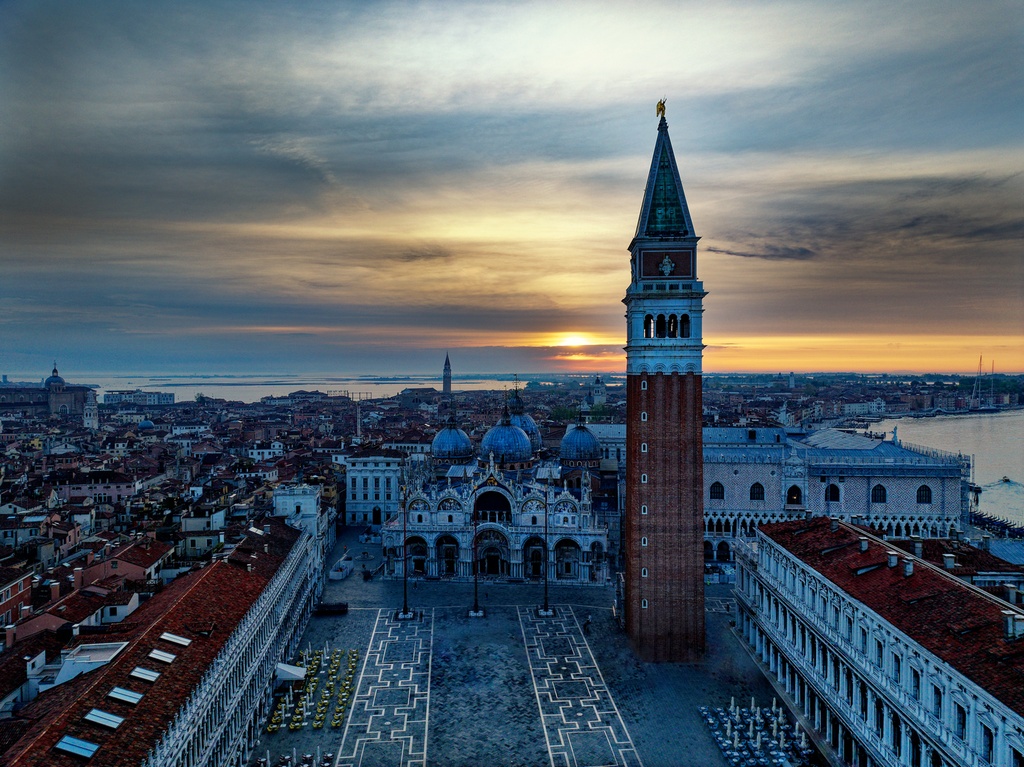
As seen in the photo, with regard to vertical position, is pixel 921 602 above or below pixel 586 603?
above

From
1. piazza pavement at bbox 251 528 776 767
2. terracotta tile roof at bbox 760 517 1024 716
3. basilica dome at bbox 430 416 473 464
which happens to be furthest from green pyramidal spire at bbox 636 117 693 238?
basilica dome at bbox 430 416 473 464

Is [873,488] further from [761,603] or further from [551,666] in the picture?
[551,666]

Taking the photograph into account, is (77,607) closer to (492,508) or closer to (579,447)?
(492,508)

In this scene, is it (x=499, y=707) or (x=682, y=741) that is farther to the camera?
(x=499, y=707)

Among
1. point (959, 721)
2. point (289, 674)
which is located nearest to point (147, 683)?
point (289, 674)

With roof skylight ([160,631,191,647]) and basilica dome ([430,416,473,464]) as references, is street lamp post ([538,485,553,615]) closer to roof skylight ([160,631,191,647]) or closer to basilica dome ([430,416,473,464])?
basilica dome ([430,416,473,464])

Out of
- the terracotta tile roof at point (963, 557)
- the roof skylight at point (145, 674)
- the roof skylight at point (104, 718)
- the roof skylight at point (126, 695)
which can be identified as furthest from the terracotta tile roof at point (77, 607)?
the terracotta tile roof at point (963, 557)

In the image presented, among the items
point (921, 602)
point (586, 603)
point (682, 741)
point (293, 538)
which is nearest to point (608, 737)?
point (682, 741)
